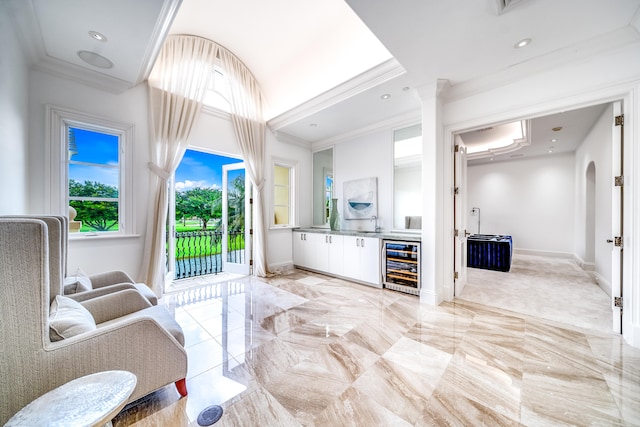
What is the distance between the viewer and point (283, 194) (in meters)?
5.23

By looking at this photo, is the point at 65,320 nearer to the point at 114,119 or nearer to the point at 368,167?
the point at 114,119

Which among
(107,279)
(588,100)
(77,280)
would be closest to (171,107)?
(107,279)

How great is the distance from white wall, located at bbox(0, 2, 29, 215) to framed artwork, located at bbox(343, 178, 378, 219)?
14.4 feet

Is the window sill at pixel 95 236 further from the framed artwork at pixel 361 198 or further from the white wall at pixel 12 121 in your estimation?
the framed artwork at pixel 361 198

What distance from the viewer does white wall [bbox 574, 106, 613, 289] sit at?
3.57 metres

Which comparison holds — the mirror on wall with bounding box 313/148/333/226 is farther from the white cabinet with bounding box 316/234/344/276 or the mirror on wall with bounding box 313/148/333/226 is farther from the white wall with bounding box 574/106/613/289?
the white wall with bounding box 574/106/613/289

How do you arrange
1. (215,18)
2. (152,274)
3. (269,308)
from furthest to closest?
1. (215,18)
2. (152,274)
3. (269,308)

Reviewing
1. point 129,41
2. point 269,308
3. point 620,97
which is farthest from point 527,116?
point 129,41

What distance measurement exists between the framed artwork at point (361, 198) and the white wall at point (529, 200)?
5.01 metres

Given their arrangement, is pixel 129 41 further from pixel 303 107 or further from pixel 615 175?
pixel 615 175

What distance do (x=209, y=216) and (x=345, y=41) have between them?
20.0 feet

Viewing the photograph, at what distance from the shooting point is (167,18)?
213cm

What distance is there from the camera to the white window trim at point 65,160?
2660 mm

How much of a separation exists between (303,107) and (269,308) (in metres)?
3.24
